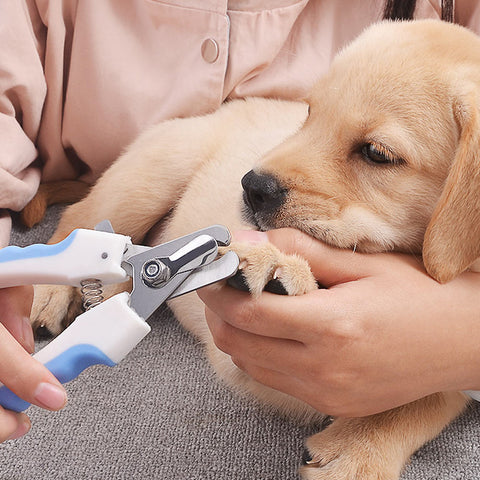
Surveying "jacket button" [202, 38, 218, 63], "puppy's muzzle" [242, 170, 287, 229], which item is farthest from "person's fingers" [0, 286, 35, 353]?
"jacket button" [202, 38, 218, 63]

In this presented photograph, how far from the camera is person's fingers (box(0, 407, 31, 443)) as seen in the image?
81 centimetres

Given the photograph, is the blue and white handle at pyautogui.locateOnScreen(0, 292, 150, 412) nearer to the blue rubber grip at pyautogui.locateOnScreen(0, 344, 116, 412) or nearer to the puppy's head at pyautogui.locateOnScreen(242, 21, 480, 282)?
the blue rubber grip at pyautogui.locateOnScreen(0, 344, 116, 412)

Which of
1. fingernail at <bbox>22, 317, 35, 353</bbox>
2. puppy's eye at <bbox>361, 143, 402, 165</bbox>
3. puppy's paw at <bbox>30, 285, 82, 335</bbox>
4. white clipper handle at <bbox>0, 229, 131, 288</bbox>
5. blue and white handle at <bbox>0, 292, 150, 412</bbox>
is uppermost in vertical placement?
puppy's eye at <bbox>361, 143, 402, 165</bbox>

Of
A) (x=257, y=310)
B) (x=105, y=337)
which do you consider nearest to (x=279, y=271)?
(x=257, y=310)

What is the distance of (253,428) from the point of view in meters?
1.15

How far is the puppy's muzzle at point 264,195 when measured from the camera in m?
1.05

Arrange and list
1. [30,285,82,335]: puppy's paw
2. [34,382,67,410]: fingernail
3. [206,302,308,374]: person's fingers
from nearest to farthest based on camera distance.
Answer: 1. [34,382,67,410]: fingernail
2. [206,302,308,374]: person's fingers
3. [30,285,82,335]: puppy's paw

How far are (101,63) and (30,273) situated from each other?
0.95 meters

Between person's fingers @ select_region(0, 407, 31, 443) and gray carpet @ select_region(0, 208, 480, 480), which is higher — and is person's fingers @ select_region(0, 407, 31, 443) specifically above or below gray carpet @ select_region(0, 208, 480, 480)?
above

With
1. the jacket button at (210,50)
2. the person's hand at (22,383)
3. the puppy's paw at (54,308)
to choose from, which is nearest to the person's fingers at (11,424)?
the person's hand at (22,383)

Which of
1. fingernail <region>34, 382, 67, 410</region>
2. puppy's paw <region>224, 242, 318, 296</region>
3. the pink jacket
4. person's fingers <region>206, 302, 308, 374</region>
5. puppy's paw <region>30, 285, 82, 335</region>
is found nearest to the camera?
fingernail <region>34, 382, 67, 410</region>

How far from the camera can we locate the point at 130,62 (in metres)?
1.65

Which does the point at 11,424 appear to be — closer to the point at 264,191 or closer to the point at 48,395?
the point at 48,395

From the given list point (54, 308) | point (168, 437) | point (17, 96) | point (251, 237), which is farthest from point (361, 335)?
point (17, 96)
